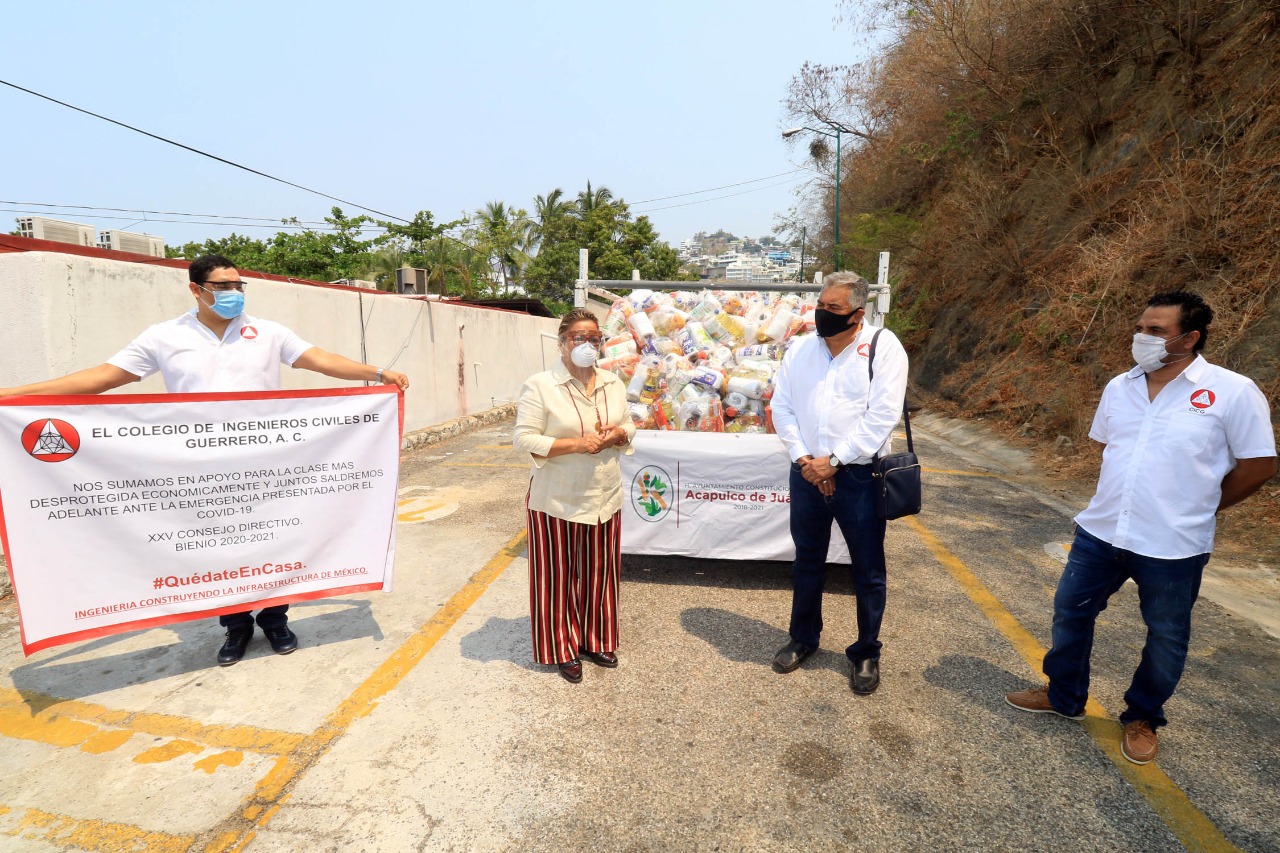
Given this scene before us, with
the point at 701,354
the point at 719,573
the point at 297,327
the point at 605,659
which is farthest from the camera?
the point at 297,327

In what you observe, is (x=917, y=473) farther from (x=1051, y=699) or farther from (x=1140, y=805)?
(x=1140, y=805)

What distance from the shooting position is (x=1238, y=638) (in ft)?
12.4

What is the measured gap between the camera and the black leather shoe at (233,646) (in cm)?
339

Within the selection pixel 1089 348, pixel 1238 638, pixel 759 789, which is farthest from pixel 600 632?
pixel 1089 348

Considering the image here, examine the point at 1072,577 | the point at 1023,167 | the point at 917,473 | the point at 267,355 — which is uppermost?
the point at 1023,167

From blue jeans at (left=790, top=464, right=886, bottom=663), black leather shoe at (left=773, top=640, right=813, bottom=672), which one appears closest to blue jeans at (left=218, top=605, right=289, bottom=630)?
black leather shoe at (left=773, top=640, right=813, bottom=672)

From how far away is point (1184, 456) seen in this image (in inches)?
98.5

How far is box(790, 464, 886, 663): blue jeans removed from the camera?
10.1 feet

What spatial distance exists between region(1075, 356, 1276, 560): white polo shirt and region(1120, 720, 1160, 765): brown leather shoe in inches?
29.9

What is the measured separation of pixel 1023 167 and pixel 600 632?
615 inches

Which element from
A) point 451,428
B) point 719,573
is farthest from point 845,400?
point 451,428

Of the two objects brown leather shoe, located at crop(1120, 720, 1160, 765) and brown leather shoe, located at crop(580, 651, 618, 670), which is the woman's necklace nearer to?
brown leather shoe, located at crop(580, 651, 618, 670)

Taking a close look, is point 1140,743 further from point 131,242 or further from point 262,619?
point 131,242

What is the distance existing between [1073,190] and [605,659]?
44.1 feet
